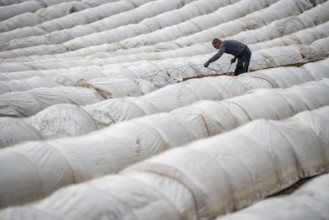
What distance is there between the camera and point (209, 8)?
19.6 metres

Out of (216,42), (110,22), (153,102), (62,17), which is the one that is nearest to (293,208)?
(153,102)

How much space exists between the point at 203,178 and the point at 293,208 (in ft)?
3.08

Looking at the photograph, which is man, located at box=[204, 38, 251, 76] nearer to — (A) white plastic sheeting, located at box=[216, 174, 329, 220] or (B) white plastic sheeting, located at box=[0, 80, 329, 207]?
(B) white plastic sheeting, located at box=[0, 80, 329, 207]

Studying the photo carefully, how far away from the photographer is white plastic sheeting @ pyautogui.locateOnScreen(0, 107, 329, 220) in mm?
4188

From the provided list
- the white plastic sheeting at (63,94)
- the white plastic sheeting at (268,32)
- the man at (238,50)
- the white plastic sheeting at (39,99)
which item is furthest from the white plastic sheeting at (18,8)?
the white plastic sheeting at (39,99)

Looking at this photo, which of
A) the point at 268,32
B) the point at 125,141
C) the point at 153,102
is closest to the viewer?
the point at 125,141

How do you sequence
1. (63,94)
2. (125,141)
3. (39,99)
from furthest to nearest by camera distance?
(63,94), (39,99), (125,141)

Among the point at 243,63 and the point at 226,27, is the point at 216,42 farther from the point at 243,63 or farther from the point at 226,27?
the point at 226,27

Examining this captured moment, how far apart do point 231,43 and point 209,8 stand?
9.42m

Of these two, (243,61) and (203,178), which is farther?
(243,61)

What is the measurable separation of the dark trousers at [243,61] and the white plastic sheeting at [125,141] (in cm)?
219

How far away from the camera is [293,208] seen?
4543 mm

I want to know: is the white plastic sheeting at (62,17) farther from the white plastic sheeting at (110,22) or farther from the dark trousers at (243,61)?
the dark trousers at (243,61)

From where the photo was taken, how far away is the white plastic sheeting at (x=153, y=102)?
6.78 metres
